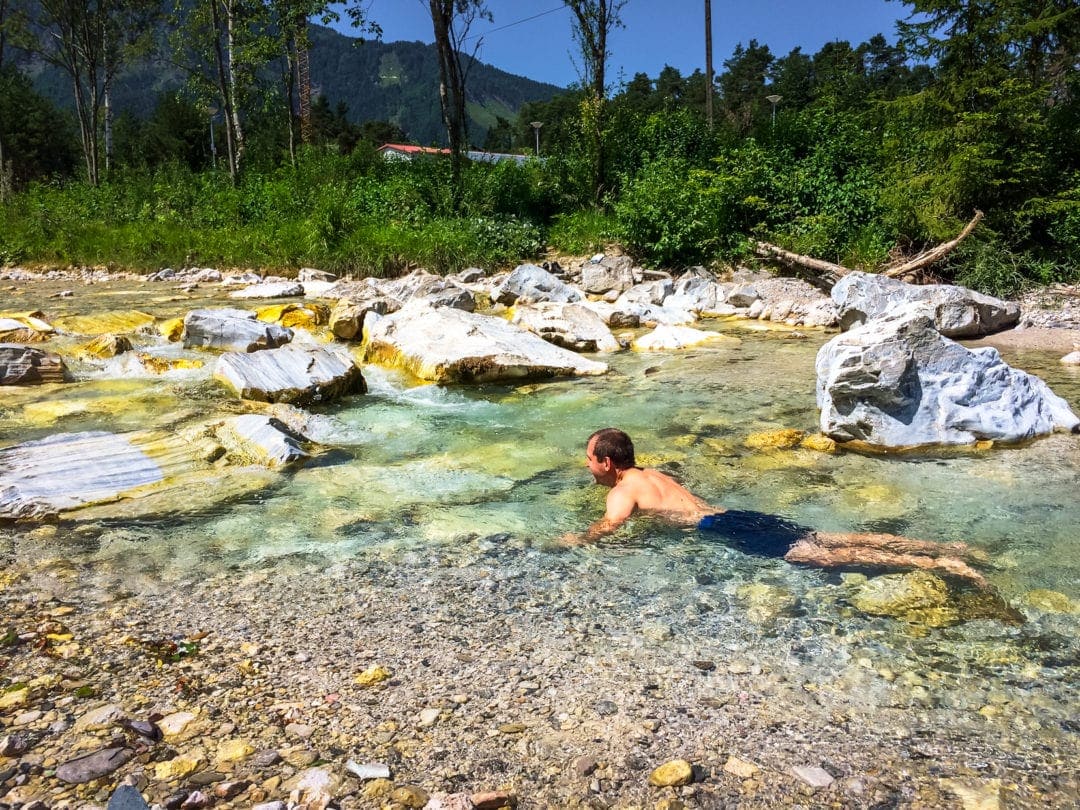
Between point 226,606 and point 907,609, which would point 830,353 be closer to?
point 907,609

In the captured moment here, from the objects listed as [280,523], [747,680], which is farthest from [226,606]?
[747,680]

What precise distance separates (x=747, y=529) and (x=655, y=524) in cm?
46

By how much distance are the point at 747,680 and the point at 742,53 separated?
95600 mm

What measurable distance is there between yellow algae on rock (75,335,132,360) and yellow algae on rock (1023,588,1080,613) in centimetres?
820

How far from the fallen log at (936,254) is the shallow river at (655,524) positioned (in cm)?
516

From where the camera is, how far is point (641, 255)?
1505 centimetres

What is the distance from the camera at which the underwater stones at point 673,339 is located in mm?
9133

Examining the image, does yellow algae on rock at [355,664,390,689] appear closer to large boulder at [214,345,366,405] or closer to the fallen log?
large boulder at [214,345,366,405]

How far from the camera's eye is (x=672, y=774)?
1.97 meters

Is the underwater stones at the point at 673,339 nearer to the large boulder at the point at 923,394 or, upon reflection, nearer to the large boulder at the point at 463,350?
the large boulder at the point at 463,350

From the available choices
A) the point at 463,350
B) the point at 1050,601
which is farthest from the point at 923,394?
the point at 463,350

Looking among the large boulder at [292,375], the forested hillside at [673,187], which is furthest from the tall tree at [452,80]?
the large boulder at [292,375]

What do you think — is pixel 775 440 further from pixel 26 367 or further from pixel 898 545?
pixel 26 367

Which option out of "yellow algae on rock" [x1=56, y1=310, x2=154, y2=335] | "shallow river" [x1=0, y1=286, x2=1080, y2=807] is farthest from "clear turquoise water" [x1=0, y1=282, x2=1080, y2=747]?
"yellow algae on rock" [x1=56, y1=310, x2=154, y2=335]
